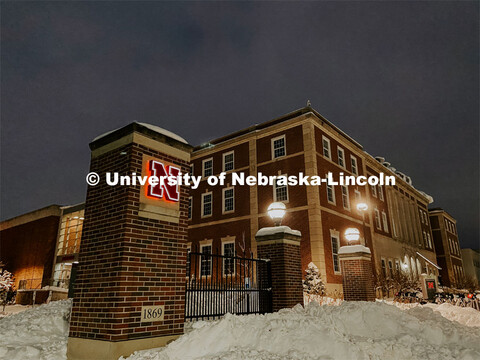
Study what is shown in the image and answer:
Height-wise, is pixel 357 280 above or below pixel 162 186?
below

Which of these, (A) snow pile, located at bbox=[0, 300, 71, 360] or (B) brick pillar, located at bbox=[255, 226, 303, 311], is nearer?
(A) snow pile, located at bbox=[0, 300, 71, 360]

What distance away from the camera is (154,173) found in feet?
23.7

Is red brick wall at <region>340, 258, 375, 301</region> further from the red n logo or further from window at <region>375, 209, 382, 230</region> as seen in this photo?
window at <region>375, 209, 382, 230</region>

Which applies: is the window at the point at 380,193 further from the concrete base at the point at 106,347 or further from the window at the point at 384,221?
the concrete base at the point at 106,347

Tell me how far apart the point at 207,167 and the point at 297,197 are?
32.6ft

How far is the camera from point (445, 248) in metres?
52.1

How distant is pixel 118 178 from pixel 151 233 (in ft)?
4.16

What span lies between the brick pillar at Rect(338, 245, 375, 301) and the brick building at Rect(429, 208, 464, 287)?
4381cm

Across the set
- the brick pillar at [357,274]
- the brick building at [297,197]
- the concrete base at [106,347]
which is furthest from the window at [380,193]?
the concrete base at [106,347]

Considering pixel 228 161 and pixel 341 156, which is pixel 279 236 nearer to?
pixel 228 161

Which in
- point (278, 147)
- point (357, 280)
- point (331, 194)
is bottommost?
point (357, 280)

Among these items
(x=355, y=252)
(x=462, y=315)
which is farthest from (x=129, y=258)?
(x=462, y=315)

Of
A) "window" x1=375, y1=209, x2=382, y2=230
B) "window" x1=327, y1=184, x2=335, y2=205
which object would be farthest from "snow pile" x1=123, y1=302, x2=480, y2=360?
"window" x1=375, y1=209, x2=382, y2=230

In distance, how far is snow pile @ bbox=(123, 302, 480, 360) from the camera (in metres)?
5.88
